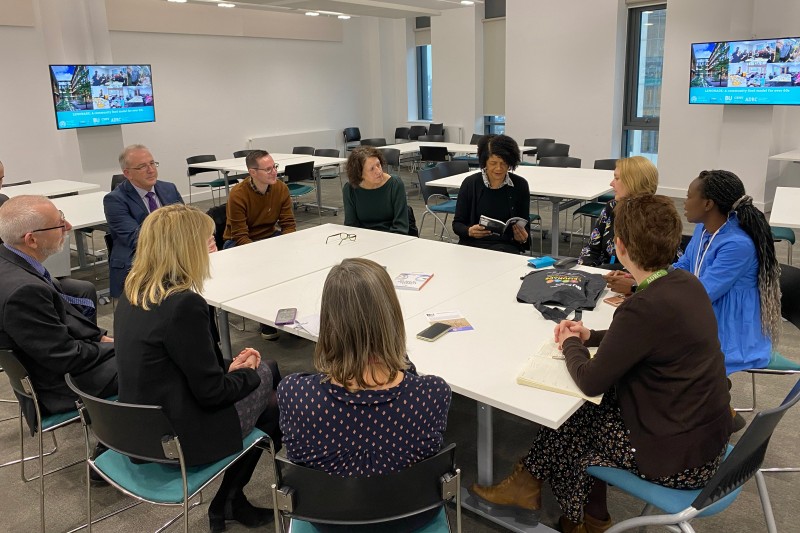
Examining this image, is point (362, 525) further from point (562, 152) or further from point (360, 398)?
point (562, 152)

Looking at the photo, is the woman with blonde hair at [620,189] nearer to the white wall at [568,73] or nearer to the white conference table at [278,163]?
the white conference table at [278,163]

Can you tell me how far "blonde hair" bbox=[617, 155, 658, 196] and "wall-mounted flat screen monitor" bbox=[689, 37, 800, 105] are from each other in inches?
188

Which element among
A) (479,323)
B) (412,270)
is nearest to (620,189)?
(412,270)

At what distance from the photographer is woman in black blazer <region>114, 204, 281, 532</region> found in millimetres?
1919

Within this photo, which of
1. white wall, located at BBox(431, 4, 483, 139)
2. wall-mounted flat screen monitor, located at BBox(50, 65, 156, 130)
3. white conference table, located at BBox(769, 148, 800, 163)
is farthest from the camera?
white wall, located at BBox(431, 4, 483, 139)

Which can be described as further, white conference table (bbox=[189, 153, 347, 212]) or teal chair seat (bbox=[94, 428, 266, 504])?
white conference table (bbox=[189, 153, 347, 212])

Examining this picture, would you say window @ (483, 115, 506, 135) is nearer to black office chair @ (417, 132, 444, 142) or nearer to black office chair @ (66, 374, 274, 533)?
black office chair @ (417, 132, 444, 142)

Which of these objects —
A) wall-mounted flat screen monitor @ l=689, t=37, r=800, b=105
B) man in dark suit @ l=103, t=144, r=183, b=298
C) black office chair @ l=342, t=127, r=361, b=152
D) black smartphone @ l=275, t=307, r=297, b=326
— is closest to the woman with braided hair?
black smartphone @ l=275, t=307, r=297, b=326

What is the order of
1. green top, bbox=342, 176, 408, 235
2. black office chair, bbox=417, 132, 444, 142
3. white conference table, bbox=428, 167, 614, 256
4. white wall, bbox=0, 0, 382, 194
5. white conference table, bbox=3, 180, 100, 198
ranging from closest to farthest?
1. green top, bbox=342, 176, 408, 235
2. white conference table, bbox=428, 167, 614, 256
3. white conference table, bbox=3, 180, 100, 198
4. white wall, bbox=0, 0, 382, 194
5. black office chair, bbox=417, 132, 444, 142

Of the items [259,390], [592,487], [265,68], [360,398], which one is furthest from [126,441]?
[265,68]

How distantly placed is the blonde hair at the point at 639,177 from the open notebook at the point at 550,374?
158 cm

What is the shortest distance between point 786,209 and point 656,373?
332 cm

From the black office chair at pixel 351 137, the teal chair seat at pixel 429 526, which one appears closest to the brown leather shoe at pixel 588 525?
the teal chair seat at pixel 429 526

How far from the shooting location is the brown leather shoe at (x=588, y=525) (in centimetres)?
221
